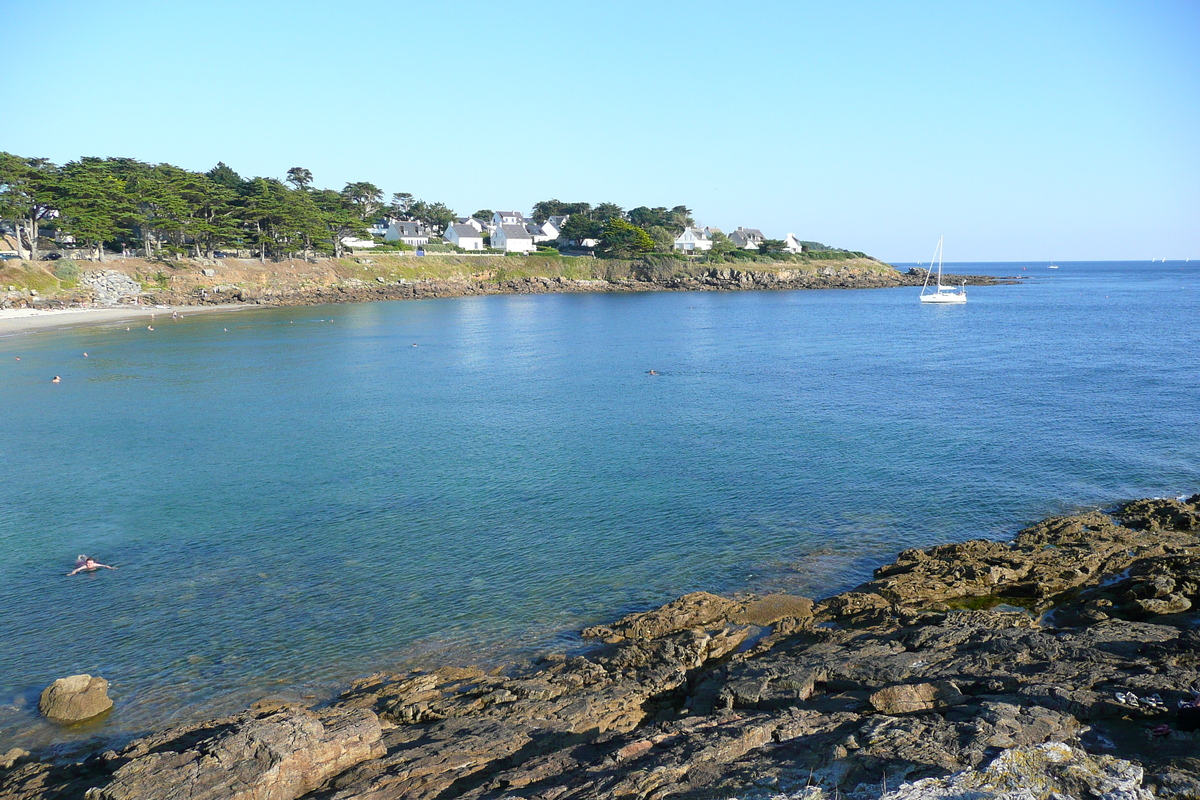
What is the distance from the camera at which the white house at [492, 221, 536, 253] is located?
448ft

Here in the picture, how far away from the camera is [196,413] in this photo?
117ft

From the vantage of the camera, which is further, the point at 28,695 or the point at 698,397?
the point at 698,397

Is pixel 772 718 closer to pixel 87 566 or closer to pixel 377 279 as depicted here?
pixel 87 566

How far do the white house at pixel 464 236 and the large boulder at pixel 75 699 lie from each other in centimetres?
12981

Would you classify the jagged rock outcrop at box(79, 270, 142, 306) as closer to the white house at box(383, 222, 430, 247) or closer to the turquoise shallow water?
the turquoise shallow water

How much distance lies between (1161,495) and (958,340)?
4425 centimetres

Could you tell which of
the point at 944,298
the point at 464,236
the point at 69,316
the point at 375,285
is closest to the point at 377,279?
the point at 375,285

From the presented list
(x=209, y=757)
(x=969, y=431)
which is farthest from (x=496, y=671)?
(x=969, y=431)

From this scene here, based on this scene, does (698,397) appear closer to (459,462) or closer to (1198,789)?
(459,462)

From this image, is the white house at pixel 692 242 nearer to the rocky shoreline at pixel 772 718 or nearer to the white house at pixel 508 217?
the white house at pixel 508 217

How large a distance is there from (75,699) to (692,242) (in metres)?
151

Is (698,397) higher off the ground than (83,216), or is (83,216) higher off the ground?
(83,216)

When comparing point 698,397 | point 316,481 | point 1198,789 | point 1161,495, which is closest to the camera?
point 1198,789

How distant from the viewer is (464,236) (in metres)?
138
